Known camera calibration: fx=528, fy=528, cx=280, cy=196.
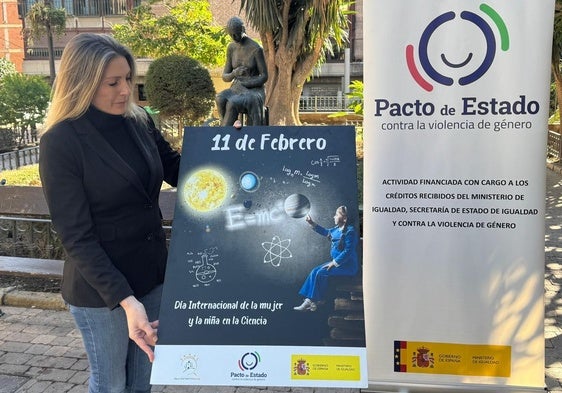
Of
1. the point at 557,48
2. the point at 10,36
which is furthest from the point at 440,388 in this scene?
the point at 10,36

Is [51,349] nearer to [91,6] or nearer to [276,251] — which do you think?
[276,251]

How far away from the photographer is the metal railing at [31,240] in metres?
6.14

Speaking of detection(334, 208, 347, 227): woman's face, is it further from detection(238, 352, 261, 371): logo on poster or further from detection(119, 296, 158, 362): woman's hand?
detection(119, 296, 158, 362): woman's hand

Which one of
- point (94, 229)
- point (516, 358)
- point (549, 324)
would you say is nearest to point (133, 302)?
point (94, 229)

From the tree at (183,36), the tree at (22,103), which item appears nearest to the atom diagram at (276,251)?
the tree at (22,103)

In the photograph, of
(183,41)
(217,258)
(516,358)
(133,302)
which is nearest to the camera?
(133,302)

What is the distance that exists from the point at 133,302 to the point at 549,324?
3896 mm

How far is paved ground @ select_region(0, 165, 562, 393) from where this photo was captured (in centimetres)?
362

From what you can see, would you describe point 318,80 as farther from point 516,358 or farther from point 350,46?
point 516,358

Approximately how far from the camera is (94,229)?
2039mm

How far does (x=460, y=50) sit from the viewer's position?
108 inches

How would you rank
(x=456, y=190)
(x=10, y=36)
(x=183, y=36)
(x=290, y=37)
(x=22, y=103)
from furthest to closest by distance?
(x=10, y=36), (x=183, y=36), (x=22, y=103), (x=290, y=37), (x=456, y=190)

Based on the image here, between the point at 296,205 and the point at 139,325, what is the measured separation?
2.56ft

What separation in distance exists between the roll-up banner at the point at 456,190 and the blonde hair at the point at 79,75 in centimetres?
145
